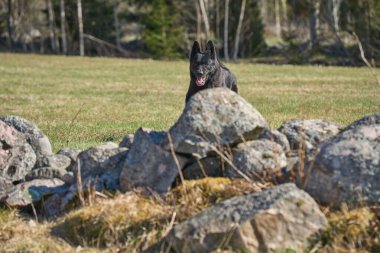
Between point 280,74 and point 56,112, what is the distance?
16640 millimetres

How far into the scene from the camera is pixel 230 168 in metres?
6.97

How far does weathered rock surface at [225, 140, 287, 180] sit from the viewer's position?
6.84 m

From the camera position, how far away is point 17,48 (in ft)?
233

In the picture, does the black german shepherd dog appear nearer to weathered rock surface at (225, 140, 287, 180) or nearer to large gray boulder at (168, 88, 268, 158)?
large gray boulder at (168, 88, 268, 158)

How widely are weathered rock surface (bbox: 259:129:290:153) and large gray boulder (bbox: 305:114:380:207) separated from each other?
70 cm

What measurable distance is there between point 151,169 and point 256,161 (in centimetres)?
109

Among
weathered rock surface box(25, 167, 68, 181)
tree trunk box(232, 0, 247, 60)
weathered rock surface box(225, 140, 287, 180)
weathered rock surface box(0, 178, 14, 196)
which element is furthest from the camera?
tree trunk box(232, 0, 247, 60)

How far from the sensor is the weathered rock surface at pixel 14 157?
26.7 feet

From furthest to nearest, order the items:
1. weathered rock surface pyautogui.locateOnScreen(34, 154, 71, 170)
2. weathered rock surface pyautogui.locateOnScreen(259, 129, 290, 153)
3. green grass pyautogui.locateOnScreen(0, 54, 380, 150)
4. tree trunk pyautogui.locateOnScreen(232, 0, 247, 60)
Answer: tree trunk pyautogui.locateOnScreen(232, 0, 247, 60) → green grass pyautogui.locateOnScreen(0, 54, 380, 150) → weathered rock surface pyautogui.locateOnScreen(34, 154, 71, 170) → weathered rock surface pyautogui.locateOnScreen(259, 129, 290, 153)

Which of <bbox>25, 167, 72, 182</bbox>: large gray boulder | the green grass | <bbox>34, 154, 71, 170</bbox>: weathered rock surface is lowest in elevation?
the green grass

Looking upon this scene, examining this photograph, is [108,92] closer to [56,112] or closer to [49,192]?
[56,112]

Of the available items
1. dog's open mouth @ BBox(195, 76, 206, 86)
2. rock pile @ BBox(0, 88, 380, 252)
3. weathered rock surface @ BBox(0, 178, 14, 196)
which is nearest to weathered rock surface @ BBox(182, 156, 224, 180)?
rock pile @ BBox(0, 88, 380, 252)

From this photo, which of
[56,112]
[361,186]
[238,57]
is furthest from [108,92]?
[238,57]

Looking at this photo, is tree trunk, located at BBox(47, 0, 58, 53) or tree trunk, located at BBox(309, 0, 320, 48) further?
tree trunk, located at BBox(47, 0, 58, 53)
